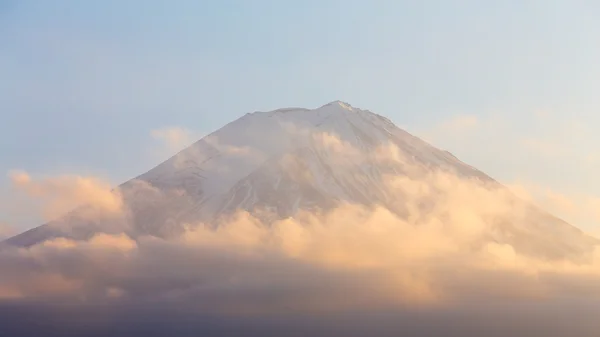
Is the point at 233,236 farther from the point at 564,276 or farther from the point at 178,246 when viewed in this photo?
the point at 564,276

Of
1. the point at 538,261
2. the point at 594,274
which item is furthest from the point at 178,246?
the point at 594,274

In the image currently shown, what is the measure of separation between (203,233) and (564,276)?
85.7m

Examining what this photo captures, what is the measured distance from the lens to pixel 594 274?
650ft

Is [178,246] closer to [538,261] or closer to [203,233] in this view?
[203,233]

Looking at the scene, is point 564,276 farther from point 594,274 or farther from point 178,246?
point 178,246

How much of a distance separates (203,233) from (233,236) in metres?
7.35

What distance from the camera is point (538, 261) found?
19975 centimetres

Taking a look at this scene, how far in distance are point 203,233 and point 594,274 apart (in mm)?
93994

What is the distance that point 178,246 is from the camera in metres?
199

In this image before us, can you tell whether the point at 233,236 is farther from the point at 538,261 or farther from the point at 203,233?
the point at 538,261

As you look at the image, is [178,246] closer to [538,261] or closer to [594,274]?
[538,261]

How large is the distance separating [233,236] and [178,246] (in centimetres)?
1381

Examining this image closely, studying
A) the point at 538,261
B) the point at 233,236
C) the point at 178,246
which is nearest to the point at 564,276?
the point at 538,261

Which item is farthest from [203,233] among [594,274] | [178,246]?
[594,274]
